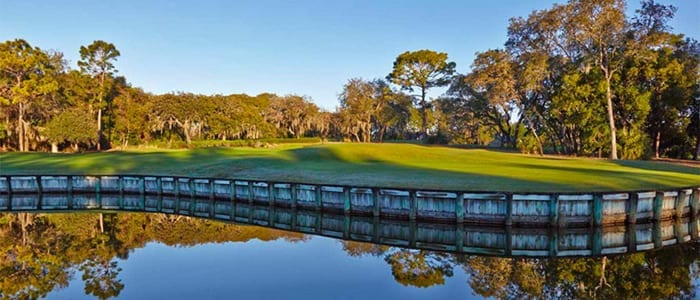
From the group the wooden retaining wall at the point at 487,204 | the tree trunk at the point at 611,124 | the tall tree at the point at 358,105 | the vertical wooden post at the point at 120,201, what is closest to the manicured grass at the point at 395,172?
the wooden retaining wall at the point at 487,204

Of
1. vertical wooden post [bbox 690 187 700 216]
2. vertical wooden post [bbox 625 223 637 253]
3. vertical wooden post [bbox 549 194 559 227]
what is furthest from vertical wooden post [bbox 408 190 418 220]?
vertical wooden post [bbox 690 187 700 216]

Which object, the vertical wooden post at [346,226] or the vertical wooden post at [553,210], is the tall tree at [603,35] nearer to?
the vertical wooden post at [553,210]

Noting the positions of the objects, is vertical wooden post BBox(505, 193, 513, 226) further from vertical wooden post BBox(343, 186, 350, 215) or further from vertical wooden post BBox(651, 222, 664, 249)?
Answer: vertical wooden post BBox(343, 186, 350, 215)

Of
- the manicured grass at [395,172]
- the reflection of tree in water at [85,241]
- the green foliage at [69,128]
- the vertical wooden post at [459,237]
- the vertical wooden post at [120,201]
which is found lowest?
the vertical wooden post at [120,201]

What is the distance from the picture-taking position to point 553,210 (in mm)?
16219

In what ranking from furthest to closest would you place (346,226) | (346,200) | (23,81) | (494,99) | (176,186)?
(23,81) → (494,99) → (176,186) → (346,200) → (346,226)

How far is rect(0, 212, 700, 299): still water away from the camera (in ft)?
33.9

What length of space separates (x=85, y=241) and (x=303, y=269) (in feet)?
28.0

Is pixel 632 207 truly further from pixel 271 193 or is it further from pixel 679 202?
pixel 271 193

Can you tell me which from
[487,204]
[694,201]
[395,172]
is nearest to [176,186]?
[395,172]

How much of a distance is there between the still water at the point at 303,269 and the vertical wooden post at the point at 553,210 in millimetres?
1018

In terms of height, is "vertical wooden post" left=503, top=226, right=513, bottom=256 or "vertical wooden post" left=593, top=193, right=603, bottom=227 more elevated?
"vertical wooden post" left=593, top=193, right=603, bottom=227

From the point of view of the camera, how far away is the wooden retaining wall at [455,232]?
14.1m

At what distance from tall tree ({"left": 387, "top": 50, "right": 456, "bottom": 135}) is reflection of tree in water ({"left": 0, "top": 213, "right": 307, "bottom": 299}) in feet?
207
